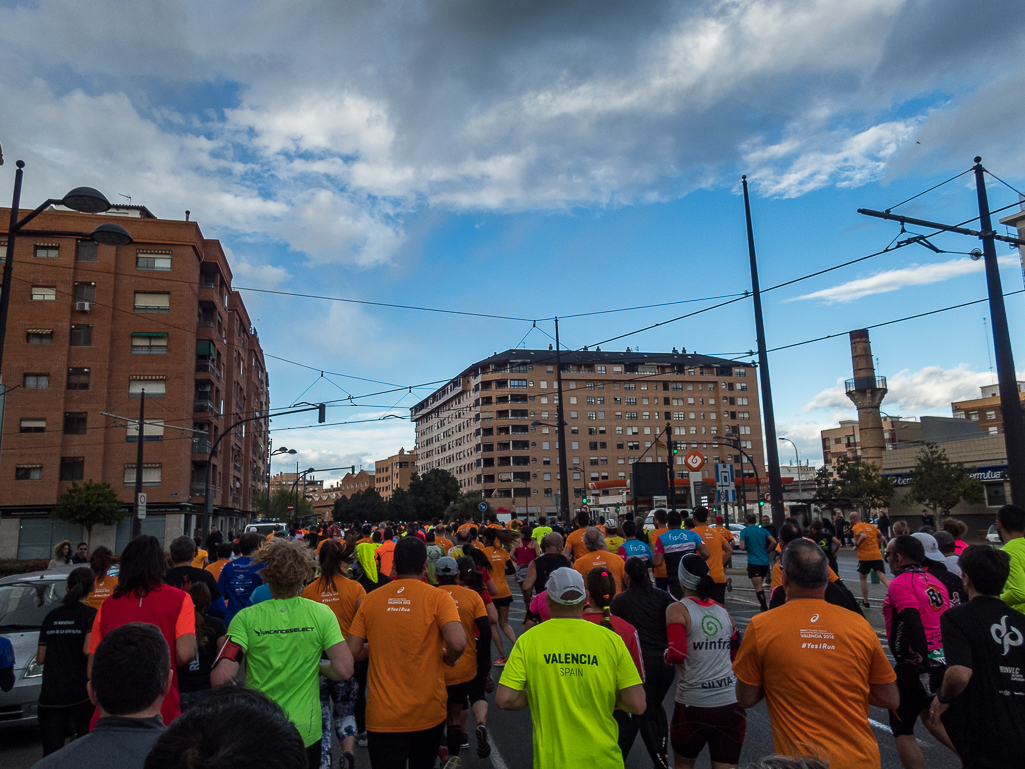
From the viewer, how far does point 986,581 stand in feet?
13.3

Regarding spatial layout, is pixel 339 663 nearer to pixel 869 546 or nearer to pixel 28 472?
pixel 869 546

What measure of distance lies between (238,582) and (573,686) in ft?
16.6

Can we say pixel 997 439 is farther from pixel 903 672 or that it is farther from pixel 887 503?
pixel 903 672

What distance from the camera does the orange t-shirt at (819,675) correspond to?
3477 millimetres

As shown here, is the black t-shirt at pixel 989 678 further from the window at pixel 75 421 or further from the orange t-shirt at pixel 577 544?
the window at pixel 75 421

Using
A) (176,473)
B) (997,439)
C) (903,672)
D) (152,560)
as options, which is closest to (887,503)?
(997,439)

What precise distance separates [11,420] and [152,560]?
45.4 metres

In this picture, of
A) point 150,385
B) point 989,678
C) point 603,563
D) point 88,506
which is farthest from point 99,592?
point 150,385

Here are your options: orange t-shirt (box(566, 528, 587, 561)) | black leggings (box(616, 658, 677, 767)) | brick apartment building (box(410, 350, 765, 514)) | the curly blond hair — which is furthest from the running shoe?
brick apartment building (box(410, 350, 765, 514))

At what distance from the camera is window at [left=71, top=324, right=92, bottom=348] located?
43406 millimetres

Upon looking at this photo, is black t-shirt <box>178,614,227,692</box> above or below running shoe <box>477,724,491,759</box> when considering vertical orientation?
above

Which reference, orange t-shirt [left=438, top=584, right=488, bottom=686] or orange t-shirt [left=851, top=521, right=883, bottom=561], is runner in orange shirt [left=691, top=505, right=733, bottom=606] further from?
orange t-shirt [left=438, top=584, right=488, bottom=686]

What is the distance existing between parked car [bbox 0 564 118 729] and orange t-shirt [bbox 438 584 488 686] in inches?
149

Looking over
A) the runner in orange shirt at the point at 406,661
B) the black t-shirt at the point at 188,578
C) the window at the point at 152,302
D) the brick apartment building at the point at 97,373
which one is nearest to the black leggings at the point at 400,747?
the runner in orange shirt at the point at 406,661
